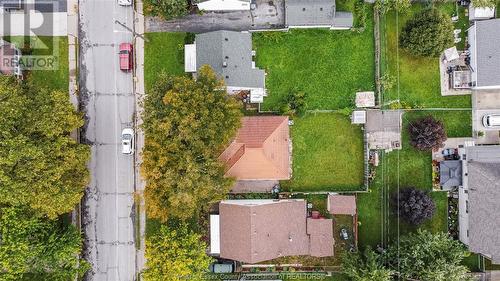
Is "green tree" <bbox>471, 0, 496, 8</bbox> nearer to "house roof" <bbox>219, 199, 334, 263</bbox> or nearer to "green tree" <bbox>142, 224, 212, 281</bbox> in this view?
"house roof" <bbox>219, 199, 334, 263</bbox>

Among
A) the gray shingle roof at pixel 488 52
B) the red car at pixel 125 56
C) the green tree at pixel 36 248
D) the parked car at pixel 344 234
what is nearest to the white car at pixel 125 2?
the red car at pixel 125 56

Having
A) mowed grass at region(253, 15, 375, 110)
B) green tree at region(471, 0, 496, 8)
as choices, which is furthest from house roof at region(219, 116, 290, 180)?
green tree at region(471, 0, 496, 8)

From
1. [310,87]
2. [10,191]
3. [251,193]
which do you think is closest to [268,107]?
[310,87]

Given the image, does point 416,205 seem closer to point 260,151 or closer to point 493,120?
point 493,120

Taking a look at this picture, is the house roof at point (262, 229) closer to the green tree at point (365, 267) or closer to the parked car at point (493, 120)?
the green tree at point (365, 267)

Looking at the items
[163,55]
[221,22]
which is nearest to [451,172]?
[221,22]

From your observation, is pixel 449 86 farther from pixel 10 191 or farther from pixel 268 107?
pixel 10 191

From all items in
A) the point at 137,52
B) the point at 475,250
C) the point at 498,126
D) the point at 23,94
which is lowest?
the point at 475,250
